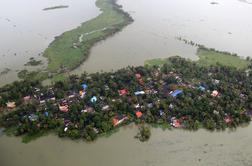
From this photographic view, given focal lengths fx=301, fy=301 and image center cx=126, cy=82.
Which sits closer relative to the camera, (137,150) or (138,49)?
(137,150)

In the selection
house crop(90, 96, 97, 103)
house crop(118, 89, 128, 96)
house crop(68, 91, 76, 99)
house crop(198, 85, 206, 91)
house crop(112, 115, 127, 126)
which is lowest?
house crop(112, 115, 127, 126)

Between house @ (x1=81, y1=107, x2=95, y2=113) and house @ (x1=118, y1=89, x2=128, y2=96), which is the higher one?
house @ (x1=118, y1=89, x2=128, y2=96)

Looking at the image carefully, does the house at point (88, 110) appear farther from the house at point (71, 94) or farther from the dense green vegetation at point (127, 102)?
the house at point (71, 94)

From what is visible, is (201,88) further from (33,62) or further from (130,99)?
(33,62)

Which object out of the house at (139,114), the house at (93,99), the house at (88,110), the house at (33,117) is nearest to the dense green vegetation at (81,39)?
the house at (93,99)

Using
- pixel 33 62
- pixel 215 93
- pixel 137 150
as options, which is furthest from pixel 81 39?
pixel 137 150

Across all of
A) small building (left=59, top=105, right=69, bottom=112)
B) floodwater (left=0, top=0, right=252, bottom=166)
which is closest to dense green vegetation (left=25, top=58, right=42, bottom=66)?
floodwater (left=0, top=0, right=252, bottom=166)

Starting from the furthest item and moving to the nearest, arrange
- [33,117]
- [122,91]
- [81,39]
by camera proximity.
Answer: [81,39] → [122,91] → [33,117]

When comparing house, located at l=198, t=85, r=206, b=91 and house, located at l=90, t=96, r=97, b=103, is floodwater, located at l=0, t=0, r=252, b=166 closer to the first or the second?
house, located at l=90, t=96, r=97, b=103
